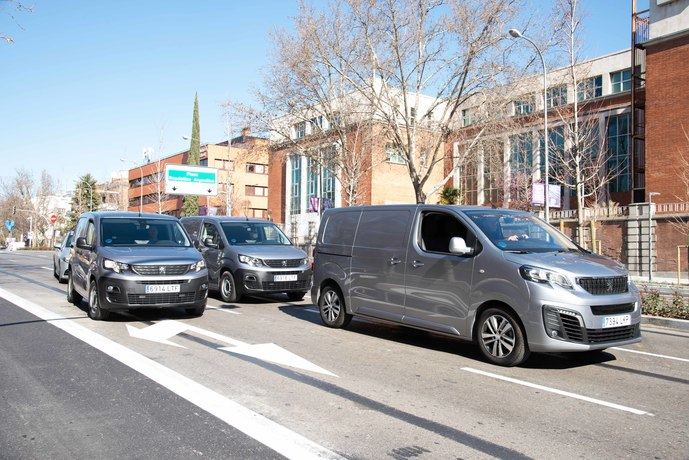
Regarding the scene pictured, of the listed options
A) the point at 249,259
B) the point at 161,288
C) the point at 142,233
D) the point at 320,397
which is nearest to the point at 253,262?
the point at 249,259

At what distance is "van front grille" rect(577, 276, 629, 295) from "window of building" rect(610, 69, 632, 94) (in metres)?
41.9

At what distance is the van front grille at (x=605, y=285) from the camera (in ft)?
20.9

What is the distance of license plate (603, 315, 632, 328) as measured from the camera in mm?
6371

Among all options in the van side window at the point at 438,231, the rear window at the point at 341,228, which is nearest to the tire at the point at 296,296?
the rear window at the point at 341,228

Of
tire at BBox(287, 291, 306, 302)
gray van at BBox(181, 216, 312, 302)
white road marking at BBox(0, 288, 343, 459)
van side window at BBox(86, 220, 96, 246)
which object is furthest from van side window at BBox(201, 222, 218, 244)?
white road marking at BBox(0, 288, 343, 459)

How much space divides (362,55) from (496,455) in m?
24.1

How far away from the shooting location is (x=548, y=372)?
6.44 meters

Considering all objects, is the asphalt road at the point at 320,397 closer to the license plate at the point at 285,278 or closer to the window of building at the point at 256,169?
the license plate at the point at 285,278

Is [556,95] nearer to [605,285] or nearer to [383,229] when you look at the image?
[383,229]

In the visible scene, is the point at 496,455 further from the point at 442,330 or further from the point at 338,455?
the point at 442,330

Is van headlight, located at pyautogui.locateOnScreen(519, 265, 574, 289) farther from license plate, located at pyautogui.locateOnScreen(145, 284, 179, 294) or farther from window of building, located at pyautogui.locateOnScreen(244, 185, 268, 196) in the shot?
window of building, located at pyautogui.locateOnScreen(244, 185, 268, 196)

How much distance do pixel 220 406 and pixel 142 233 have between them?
643 centimetres

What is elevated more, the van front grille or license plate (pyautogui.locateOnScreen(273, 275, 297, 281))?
the van front grille

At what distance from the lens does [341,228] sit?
→ 9.37m
